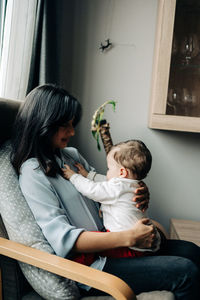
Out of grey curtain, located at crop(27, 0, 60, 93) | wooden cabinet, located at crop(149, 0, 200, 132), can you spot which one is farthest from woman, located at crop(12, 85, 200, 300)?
wooden cabinet, located at crop(149, 0, 200, 132)

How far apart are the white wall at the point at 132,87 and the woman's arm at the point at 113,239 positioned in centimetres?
91

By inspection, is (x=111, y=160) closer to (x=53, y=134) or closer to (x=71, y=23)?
(x=53, y=134)

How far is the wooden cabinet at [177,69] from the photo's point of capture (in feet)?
5.16

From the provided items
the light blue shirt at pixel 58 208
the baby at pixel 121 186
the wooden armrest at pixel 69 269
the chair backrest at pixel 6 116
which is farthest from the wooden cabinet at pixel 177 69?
the wooden armrest at pixel 69 269

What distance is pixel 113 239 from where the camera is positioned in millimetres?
1107

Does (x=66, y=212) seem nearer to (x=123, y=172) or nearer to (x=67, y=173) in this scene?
(x=67, y=173)

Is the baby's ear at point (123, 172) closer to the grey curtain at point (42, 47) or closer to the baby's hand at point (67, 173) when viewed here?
the baby's hand at point (67, 173)

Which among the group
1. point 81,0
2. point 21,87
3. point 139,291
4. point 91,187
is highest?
point 81,0

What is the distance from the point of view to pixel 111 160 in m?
1.31

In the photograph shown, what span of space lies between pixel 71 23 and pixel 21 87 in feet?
2.44

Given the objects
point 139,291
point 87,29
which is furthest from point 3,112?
point 87,29

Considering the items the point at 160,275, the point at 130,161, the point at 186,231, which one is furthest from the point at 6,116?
the point at 186,231

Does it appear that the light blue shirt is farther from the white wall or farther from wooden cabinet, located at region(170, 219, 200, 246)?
the white wall

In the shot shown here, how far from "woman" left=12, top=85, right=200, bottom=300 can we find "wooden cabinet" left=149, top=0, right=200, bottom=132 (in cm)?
54
